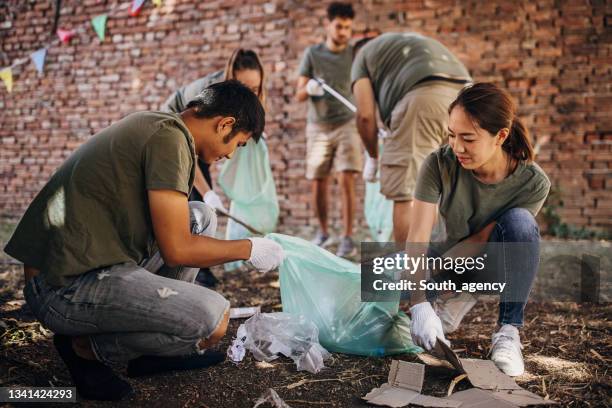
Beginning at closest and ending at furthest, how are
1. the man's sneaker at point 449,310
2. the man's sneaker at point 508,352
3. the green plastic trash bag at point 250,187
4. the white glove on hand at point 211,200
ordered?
the man's sneaker at point 508,352
the man's sneaker at point 449,310
the white glove on hand at point 211,200
the green plastic trash bag at point 250,187

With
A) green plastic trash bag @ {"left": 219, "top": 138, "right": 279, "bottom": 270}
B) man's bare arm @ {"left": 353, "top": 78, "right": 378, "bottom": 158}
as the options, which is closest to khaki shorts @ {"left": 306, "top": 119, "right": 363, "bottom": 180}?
green plastic trash bag @ {"left": 219, "top": 138, "right": 279, "bottom": 270}

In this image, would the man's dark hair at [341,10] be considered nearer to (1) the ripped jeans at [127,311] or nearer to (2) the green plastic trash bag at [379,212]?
Answer: (2) the green plastic trash bag at [379,212]

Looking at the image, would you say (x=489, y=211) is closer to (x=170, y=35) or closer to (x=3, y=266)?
(x=3, y=266)

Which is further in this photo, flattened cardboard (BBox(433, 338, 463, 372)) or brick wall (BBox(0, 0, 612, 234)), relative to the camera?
brick wall (BBox(0, 0, 612, 234))

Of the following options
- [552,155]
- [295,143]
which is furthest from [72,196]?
[552,155]

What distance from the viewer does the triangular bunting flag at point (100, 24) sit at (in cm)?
518

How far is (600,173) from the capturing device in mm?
4191

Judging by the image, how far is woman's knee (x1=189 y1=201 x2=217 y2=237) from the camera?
1.87m

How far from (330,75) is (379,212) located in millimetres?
1090

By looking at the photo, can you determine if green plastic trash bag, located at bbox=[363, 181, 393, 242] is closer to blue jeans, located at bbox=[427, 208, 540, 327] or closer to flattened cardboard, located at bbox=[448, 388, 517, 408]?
blue jeans, located at bbox=[427, 208, 540, 327]

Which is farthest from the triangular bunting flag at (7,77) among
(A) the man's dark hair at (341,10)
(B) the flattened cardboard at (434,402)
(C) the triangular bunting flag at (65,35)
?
(B) the flattened cardboard at (434,402)

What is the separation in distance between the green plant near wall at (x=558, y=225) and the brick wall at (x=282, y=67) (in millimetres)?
55

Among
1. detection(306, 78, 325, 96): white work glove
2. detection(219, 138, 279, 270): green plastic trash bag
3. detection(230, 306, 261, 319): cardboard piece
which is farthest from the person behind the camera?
detection(306, 78, 325, 96): white work glove

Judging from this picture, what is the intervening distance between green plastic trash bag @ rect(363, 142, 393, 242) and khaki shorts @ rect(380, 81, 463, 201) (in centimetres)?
75
